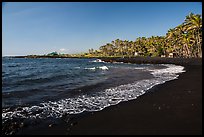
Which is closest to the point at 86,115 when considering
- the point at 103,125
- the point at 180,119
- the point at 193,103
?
the point at 103,125

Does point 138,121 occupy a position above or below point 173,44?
below

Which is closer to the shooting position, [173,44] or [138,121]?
[138,121]

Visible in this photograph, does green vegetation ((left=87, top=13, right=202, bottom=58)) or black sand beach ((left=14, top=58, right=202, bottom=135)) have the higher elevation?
green vegetation ((left=87, top=13, right=202, bottom=58))

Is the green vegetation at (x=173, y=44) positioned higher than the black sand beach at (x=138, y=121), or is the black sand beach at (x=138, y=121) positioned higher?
the green vegetation at (x=173, y=44)

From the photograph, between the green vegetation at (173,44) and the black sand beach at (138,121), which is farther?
the green vegetation at (173,44)

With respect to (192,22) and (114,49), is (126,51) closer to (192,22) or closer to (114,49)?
(114,49)

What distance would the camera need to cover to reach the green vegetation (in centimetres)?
5563

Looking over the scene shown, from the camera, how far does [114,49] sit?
15862 centimetres

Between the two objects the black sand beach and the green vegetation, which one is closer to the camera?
the black sand beach

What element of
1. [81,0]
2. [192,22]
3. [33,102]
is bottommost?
[33,102]

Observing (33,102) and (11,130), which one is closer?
(11,130)

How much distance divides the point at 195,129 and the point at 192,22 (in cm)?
5280

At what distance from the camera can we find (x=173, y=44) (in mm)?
83188

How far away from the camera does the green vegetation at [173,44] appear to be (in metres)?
55.6
